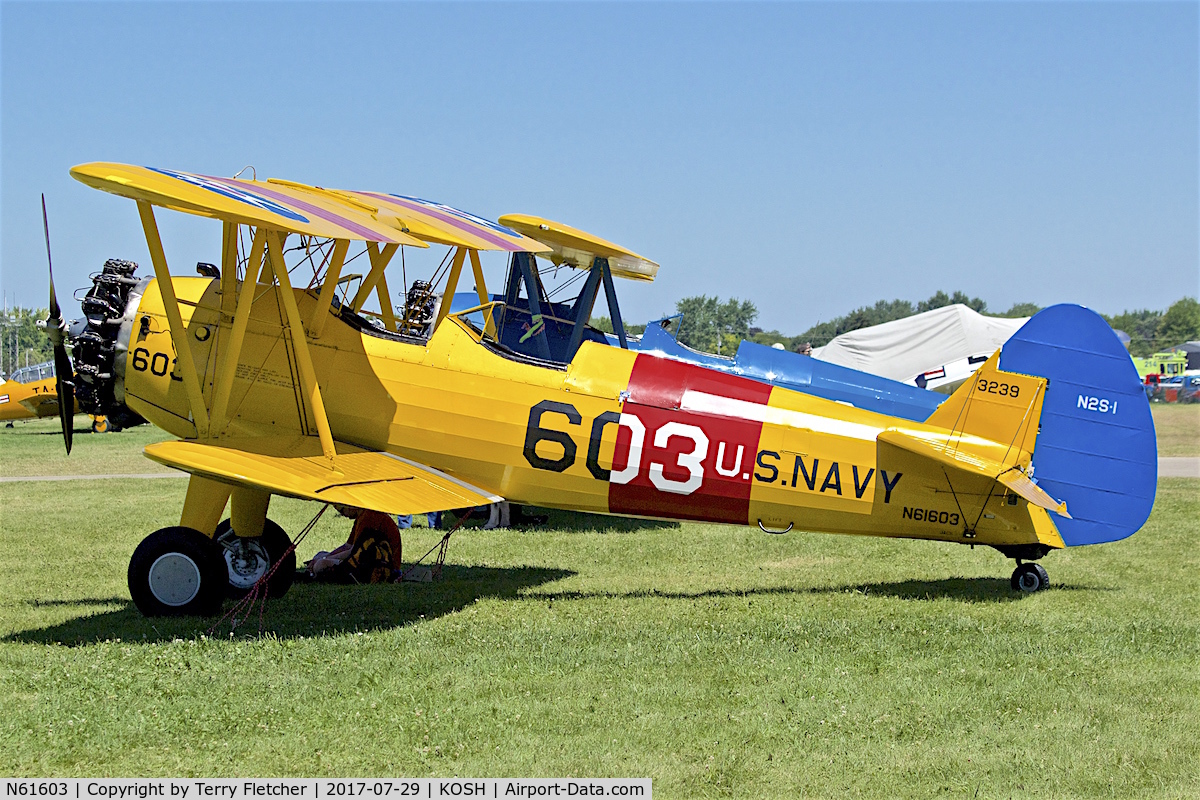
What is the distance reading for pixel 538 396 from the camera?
7.69 m

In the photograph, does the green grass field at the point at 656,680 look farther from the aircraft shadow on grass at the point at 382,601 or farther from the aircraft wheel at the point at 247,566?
the aircraft wheel at the point at 247,566

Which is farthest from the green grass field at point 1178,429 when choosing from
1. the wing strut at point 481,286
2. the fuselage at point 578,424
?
the wing strut at point 481,286

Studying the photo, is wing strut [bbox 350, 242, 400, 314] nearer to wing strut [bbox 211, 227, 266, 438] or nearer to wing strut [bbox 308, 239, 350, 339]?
wing strut [bbox 308, 239, 350, 339]

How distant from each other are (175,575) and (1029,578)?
6.18m

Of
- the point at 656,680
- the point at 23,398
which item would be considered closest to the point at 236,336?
the point at 656,680

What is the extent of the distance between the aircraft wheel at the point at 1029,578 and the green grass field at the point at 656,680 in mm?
241

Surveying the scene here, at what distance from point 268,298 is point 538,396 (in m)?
2.13

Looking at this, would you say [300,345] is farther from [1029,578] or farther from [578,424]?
[1029,578]

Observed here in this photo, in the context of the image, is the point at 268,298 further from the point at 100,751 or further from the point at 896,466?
the point at 896,466

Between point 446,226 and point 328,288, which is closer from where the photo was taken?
point 328,288

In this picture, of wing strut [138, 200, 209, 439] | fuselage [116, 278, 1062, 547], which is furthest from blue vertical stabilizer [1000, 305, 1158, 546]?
wing strut [138, 200, 209, 439]

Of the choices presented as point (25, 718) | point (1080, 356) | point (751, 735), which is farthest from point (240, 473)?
point (1080, 356)

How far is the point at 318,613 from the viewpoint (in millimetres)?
7520

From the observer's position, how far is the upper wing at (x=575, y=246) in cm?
1223
